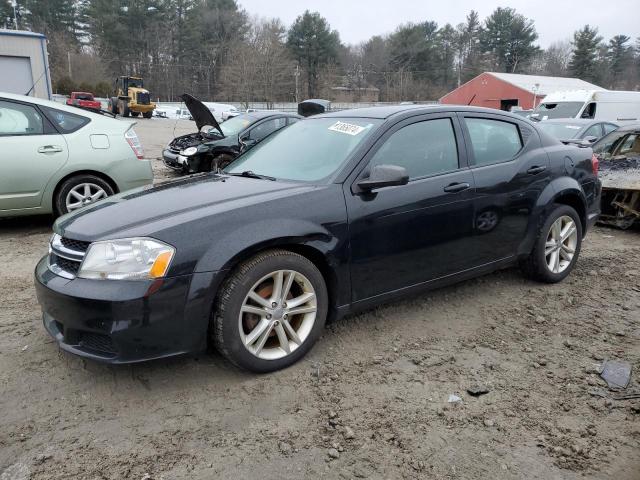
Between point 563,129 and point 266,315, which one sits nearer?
point 266,315

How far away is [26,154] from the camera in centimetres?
548

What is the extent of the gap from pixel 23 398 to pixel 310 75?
68.2m

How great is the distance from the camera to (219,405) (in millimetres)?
2662

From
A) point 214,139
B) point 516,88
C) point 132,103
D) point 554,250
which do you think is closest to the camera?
point 554,250

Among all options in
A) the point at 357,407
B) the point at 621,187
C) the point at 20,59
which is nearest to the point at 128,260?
the point at 357,407

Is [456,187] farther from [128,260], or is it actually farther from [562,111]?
[562,111]

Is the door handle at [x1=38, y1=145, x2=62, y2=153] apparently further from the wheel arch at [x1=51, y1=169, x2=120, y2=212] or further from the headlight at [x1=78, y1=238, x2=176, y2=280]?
the headlight at [x1=78, y1=238, x2=176, y2=280]

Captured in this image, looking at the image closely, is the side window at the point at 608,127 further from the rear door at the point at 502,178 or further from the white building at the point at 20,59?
the white building at the point at 20,59

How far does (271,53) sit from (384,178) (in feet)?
193

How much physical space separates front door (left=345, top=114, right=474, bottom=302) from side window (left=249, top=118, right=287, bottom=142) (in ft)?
23.4

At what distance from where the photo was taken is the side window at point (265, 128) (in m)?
10.4

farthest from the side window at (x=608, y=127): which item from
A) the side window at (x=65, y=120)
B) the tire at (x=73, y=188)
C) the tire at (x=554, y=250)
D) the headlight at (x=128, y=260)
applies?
the headlight at (x=128, y=260)

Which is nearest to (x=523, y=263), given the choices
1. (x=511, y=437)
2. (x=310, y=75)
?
(x=511, y=437)

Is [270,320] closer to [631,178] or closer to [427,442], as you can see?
[427,442]
